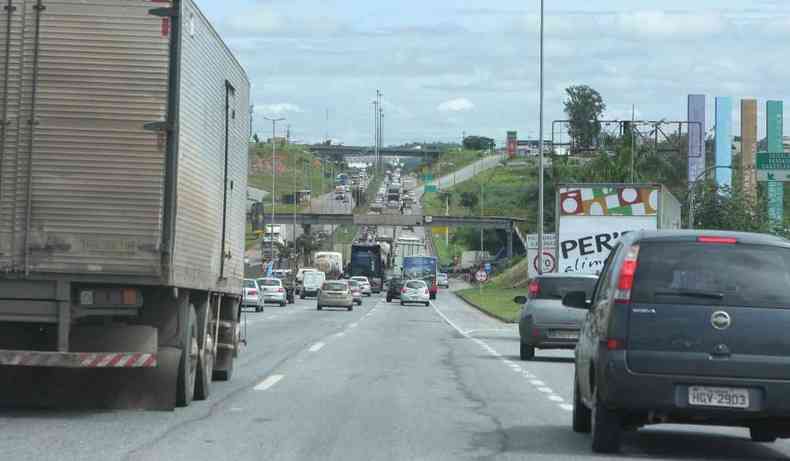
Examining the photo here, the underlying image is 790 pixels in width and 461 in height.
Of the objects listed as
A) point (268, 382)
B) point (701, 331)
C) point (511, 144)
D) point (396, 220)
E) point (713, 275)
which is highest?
point (511, 144)

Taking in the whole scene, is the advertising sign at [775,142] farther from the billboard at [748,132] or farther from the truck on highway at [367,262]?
the truck on highway at [367,262]

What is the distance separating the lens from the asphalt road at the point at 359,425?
11.4m

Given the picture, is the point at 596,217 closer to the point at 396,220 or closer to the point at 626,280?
the point at 626,280

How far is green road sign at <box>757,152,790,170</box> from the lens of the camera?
51.2 meters

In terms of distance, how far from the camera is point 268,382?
19.3 metres

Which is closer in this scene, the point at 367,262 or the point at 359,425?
the point at 359,425

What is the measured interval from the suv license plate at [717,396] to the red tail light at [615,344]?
1.94 ft


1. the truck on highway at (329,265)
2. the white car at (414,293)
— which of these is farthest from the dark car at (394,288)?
the truck on highway at (329,265)

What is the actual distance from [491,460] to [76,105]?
499cm

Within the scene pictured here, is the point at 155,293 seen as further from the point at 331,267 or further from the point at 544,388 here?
the point at 331,267

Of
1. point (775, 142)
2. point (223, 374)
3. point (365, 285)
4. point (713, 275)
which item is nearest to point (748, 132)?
point (775, 142)

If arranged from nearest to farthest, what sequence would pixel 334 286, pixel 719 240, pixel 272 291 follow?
1. pixel 719 240
2. pixel 334 286
3. pixel 272 291

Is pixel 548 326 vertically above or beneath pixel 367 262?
beneath

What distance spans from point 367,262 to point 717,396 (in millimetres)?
96170
